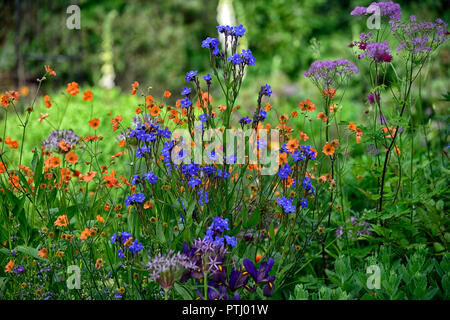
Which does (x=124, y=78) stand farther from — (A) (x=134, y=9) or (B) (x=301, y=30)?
(B) (x=301, y=30)

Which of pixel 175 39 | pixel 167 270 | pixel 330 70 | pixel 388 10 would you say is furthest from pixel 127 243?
pixel 175 39

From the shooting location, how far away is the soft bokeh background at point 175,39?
24.7 ft

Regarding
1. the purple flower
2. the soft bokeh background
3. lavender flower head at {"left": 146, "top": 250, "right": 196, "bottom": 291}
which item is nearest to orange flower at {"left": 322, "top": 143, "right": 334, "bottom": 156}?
the purple flower

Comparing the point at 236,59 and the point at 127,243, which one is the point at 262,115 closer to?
→ the point at 236,59

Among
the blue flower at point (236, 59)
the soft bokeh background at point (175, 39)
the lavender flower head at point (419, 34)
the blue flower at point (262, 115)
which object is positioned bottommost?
the blue flower at point (262, 115)

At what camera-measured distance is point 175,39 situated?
376 inches

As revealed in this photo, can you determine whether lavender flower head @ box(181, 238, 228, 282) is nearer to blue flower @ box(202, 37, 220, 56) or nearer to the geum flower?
the geum flower

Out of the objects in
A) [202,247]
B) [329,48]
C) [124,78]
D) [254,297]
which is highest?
[329,48]

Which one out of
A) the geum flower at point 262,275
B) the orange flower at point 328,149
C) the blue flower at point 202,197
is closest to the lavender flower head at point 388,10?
the orange flower at point 328,149

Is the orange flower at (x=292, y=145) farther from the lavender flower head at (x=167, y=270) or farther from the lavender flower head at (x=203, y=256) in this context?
the lavender flower head at (x=167, y=270)

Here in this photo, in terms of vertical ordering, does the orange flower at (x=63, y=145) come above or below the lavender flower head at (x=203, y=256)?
above

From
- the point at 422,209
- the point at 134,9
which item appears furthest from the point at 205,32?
the point at 422,209

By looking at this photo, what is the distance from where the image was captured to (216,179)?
1856mm

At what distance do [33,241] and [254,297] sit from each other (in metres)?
1.04
